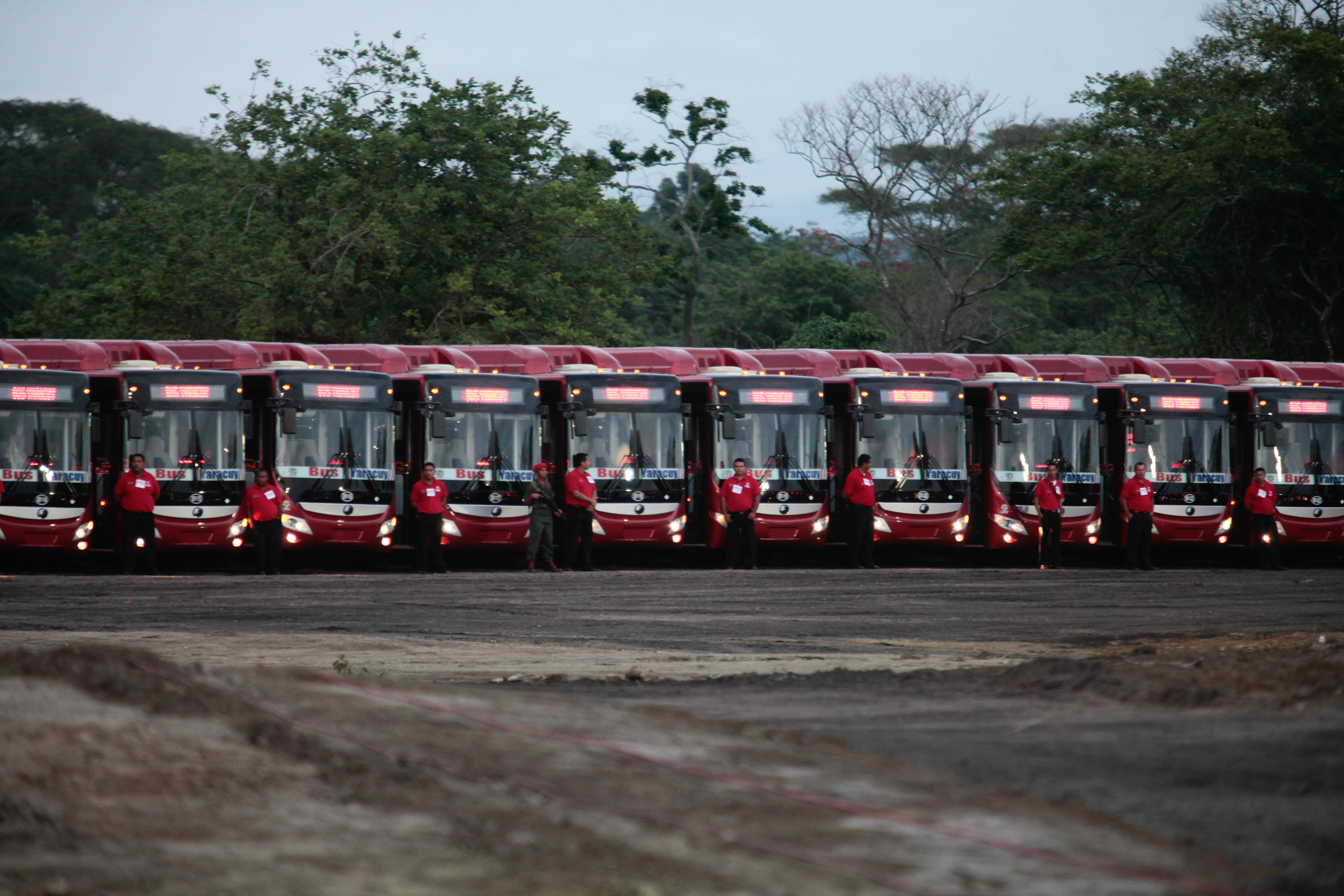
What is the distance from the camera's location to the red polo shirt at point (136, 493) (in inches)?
888

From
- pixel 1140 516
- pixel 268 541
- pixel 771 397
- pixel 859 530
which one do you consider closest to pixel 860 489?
pixel 859 530

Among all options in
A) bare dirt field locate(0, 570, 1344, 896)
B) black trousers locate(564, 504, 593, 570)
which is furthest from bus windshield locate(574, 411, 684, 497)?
bare dirt field locate(0, 570, 1344, 896)

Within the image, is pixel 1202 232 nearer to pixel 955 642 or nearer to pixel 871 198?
pixel 871 198

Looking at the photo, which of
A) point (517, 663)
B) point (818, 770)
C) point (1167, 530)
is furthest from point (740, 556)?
point (818, 770)

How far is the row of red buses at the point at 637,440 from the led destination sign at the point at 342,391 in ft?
0.11

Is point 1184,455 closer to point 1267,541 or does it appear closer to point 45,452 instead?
point 1267,541

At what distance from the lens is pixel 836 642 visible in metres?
13.6

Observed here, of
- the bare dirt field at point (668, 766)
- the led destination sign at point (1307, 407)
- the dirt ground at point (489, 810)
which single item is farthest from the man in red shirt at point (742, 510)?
the dirt ground at point (489, 810)

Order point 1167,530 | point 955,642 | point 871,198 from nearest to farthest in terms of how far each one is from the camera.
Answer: point 955,642 → point 1167,530 → point 871,198

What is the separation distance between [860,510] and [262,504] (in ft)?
30.3

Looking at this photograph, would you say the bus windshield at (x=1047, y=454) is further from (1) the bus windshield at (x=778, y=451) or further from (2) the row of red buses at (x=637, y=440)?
(1) the bus windshield at (x=778, y=451)

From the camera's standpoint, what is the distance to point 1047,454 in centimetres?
2720

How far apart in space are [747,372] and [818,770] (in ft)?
67.8

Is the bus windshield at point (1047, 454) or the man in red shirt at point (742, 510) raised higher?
the bus windshield at point (1047, 454)
